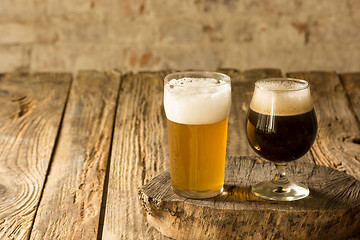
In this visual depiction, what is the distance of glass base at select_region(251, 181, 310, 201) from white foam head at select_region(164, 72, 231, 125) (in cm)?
18

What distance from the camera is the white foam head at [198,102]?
103 cm

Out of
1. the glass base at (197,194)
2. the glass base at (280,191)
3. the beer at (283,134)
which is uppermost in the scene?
the beer at (283,134)

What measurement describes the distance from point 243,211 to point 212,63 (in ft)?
5.57

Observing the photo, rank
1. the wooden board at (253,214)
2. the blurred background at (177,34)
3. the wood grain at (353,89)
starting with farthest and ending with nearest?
the blurred background at (177,34)
the wood grain at (353,89)
the wooden board at (253,214)

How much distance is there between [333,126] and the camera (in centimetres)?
170

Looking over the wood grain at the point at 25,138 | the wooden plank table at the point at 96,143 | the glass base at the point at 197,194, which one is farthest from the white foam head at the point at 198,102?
the wood grain at the point at 25,138

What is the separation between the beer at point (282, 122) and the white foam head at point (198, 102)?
8 centimetres

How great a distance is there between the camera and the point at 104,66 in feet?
8.72

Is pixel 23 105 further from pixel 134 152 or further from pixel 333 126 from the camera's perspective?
pixel 333 126

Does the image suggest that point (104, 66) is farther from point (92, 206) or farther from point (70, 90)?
point (92, 206)

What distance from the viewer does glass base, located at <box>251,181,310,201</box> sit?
3.48ft

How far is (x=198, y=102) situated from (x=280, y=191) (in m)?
0.27

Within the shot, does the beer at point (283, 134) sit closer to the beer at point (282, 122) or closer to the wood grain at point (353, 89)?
the beer at point (282, 122)

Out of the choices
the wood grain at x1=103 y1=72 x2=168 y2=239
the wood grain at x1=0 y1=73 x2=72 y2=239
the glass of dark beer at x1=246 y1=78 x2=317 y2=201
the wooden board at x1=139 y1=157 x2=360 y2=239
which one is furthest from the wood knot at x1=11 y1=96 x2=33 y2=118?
the glass of dark beer at x1=246 y1=78 x2=317 y2=201
